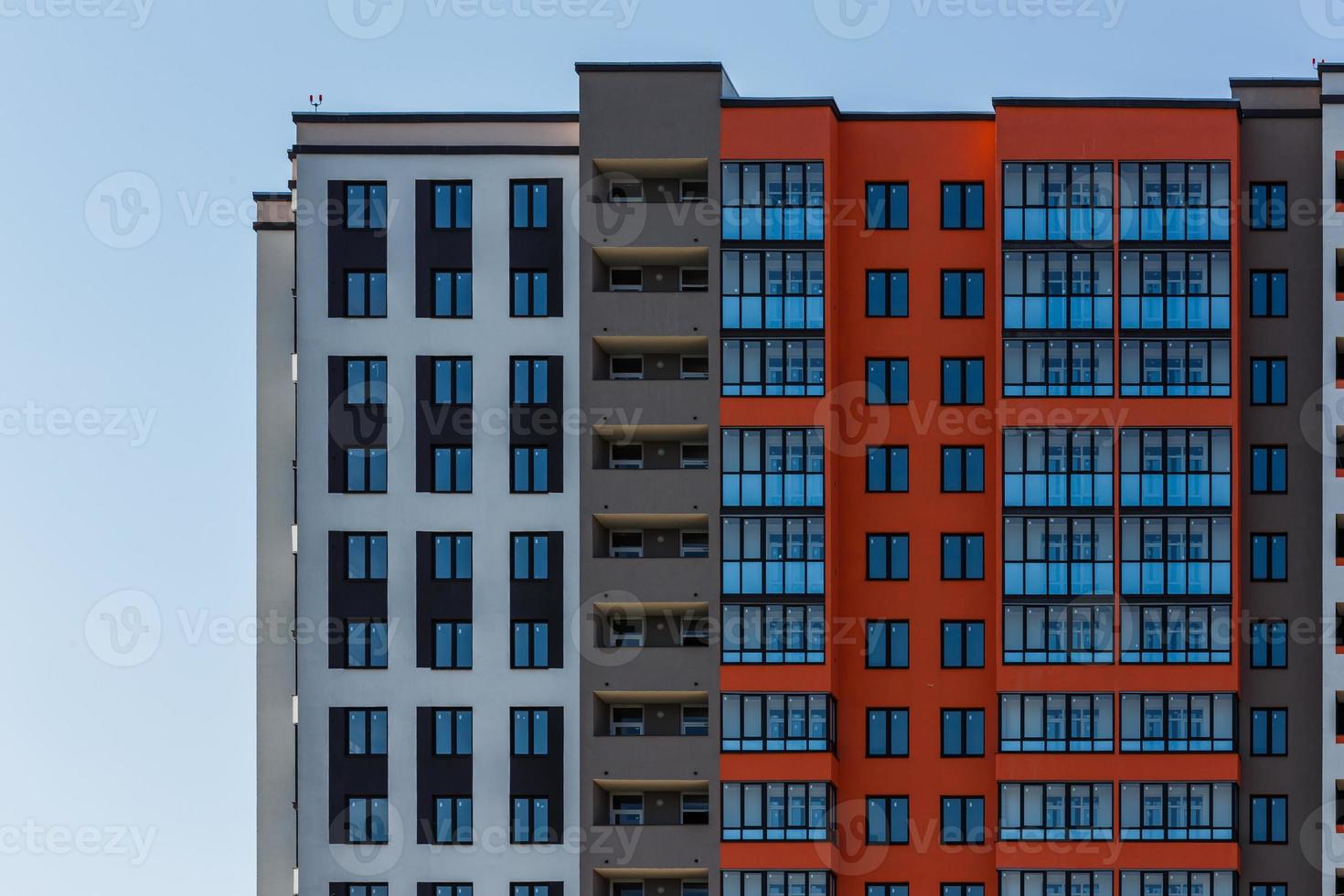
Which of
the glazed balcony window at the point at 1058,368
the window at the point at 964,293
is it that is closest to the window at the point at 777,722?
the glazed balcony window at the point at 1058,368

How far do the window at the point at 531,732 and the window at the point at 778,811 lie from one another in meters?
5.56

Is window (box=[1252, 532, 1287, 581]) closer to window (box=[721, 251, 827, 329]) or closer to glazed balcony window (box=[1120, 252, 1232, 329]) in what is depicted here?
glazed balcony window (box=[1120, 252, 1232, 329])

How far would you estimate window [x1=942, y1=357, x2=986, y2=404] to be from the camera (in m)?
53.5

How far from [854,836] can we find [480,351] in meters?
18.4

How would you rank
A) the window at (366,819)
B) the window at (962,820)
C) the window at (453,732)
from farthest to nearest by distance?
the window at (962,820), the window at (453,732), the window at (366,819)

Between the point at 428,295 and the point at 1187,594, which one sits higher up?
the point at 428,295

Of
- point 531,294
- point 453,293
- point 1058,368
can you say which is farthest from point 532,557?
point 1058,368

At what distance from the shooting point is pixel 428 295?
5347 centimetres

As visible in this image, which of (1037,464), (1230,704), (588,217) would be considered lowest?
(1230,704)

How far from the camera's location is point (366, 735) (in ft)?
173

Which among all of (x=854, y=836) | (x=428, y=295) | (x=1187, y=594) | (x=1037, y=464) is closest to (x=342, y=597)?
(x=428, y=295)

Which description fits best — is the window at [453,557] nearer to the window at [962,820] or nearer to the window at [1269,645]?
the window at [962,820]

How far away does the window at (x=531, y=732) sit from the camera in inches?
2064

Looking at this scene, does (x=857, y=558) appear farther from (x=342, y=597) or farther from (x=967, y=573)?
(x=342, y=597)
